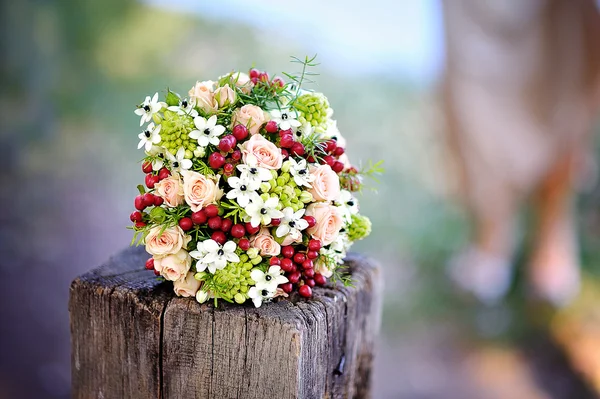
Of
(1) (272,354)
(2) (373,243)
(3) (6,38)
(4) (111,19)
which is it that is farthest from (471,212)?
(3) (6,38)

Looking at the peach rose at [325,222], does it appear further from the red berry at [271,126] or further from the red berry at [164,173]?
the red berry at [164,173]

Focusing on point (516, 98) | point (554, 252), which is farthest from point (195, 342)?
Result: point (554, 252)

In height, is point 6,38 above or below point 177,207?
above

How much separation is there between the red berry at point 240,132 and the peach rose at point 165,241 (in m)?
0.22

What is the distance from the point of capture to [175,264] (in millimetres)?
1172

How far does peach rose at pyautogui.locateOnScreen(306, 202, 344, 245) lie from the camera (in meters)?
1.21

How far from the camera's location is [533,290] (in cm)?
346

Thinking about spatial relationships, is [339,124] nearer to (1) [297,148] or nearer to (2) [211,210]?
(1) [297,148]

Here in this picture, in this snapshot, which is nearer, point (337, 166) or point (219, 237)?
point (219, 237)

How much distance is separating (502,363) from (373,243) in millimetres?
1099

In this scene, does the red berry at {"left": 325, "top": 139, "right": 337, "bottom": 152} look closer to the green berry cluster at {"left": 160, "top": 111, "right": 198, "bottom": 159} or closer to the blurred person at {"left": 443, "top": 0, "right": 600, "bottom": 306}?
the green berry cluster at {"left": 160, "top": 111, "right": 198, "bottom": 159}

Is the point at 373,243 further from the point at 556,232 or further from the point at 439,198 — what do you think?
the point at 556,232

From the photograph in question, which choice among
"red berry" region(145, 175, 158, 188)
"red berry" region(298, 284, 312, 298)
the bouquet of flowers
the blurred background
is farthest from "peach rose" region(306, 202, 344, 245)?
the blurred background

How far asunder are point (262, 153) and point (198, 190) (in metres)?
0.15
